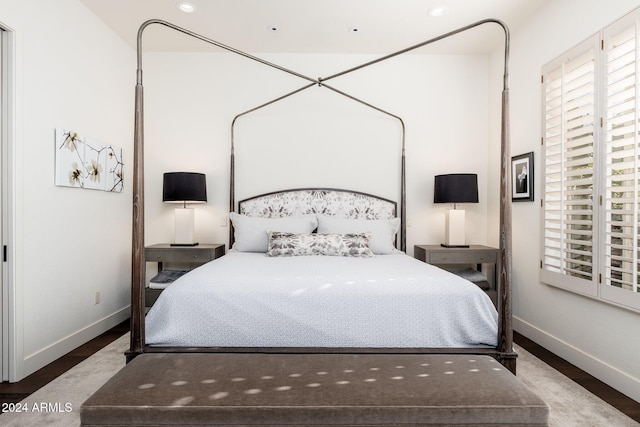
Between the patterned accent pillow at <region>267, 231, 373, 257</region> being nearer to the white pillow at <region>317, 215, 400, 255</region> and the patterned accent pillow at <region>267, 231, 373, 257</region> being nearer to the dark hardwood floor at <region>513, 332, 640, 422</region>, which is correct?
the white pillow at <region>317, 215, 400, 255</region>

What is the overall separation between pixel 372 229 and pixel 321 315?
171 centimetres

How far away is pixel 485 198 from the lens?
429cm

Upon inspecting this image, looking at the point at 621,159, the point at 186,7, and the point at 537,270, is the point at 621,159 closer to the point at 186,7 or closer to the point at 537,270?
the point at 537,270

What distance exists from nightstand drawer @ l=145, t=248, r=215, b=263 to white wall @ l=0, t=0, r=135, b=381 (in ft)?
1.35

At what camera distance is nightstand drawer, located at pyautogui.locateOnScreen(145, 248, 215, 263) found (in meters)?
3.66

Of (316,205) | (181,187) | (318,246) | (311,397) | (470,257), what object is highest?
(181,187)

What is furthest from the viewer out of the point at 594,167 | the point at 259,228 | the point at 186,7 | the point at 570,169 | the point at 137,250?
the point at 259,228

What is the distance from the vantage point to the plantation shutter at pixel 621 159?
2256mm

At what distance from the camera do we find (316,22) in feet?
11.5

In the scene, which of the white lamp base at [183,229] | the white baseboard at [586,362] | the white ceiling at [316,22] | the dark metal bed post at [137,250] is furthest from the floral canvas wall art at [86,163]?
the white baseboard at [586,362]

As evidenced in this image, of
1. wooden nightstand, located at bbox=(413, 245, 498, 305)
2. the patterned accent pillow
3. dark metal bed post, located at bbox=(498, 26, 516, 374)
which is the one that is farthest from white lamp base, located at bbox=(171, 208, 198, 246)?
dark metal bed post, located at bbox=(498, 26, 516, 374)

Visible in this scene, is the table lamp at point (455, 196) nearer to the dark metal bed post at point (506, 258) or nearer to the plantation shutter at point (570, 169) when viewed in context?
the plantation shutter at point (570, 169)

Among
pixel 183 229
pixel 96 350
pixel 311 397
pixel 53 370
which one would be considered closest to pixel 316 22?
pixel 183 229

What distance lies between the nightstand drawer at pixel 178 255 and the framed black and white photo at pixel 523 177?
3072mm
